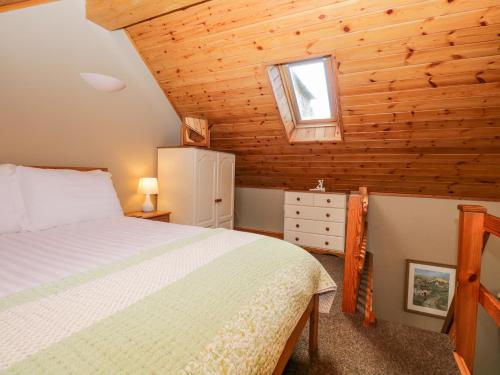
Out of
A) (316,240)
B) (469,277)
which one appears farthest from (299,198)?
(469,277)

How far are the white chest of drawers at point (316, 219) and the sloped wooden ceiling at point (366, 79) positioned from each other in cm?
42

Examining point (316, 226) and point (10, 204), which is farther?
point (316, 226)

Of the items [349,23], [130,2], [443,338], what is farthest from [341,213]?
[130,2]

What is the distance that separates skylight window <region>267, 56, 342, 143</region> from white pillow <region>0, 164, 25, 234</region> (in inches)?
89.9

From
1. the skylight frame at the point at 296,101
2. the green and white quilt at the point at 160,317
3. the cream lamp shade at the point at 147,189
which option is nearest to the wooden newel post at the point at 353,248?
the green and white quilt at the point at 160,317

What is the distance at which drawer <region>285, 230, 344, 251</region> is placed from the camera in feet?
11.6

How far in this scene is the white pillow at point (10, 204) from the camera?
1594 mm

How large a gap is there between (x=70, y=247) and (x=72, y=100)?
1718 millimetres

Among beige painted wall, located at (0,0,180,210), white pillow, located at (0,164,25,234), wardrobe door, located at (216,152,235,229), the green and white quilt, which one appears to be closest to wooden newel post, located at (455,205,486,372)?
the green and white quilt

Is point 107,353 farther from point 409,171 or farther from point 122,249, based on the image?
point 409,171

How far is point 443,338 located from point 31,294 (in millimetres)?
2270

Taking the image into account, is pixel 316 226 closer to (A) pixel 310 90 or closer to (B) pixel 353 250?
(B) pixel 353 250

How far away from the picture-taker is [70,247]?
1.33m

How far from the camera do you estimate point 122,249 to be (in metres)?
1.30
